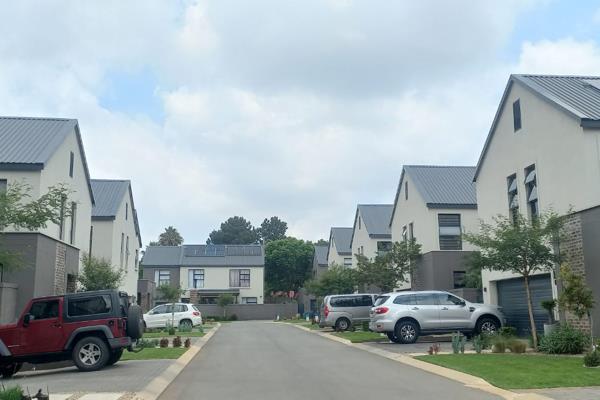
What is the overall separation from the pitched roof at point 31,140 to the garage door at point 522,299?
17.5 m

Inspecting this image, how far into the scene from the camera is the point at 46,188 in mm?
22703

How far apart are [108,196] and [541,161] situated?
85.3 feet

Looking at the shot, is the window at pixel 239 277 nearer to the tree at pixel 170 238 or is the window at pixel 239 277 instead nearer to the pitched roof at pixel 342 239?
the pitched roof at pixel 342 239

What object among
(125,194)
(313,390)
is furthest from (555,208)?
(125,194)

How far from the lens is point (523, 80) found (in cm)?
2256

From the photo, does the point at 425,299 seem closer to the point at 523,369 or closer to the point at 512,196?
the point at 512,196

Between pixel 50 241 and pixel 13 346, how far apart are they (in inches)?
358

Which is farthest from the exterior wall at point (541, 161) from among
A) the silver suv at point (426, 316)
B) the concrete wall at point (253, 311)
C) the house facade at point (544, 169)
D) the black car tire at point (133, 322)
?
the concrete wall at point (253, 311)

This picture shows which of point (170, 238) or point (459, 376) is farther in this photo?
point (170, 238)

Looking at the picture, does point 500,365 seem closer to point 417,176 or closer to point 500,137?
point 500,137

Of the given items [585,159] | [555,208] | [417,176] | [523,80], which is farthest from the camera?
[417,176]

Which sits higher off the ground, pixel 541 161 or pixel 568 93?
pixel 568 93

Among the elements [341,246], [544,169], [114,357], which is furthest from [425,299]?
[341,246]

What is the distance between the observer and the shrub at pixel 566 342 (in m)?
16.8
